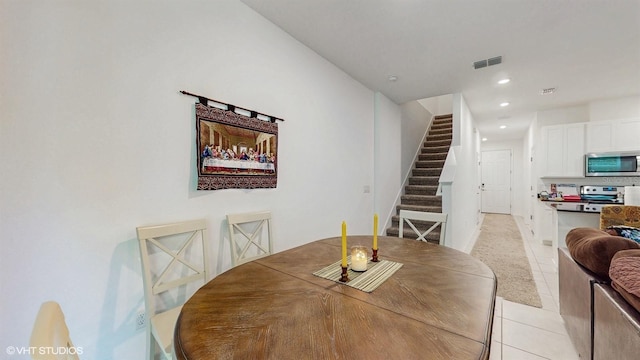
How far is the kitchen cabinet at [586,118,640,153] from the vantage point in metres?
3.96

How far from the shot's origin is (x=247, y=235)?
1.88 metres

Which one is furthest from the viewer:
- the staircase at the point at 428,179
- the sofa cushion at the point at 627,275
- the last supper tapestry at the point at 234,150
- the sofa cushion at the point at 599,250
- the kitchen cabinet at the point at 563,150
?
the kitchen cabinet at the point at 563,150

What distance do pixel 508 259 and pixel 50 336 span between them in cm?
487

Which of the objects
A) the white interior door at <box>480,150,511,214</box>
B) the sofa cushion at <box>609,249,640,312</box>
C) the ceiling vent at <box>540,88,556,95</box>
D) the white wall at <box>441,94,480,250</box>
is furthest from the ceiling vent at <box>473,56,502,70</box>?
the white interior door at <box>480,150,511,214</box>

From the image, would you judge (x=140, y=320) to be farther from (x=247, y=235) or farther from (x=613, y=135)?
(x=613, y=135)

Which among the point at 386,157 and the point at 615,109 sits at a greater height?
the point at 615,109

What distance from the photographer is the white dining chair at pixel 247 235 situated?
6.00 ft

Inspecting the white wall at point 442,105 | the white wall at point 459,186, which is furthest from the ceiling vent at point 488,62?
the white wall at point 442,105

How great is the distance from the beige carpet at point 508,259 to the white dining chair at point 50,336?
3366 millimetres

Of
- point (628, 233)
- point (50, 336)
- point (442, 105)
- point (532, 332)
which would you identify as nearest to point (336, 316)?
point (50, 336)

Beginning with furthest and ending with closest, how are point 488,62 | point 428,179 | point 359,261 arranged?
point 428,179
point 488,62
point 359,261

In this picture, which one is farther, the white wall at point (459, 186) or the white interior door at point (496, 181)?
the white interior door at point (496, 181)

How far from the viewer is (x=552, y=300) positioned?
2588 mm

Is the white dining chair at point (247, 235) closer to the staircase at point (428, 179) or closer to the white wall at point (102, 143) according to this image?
the white wall at point (102, 143)
